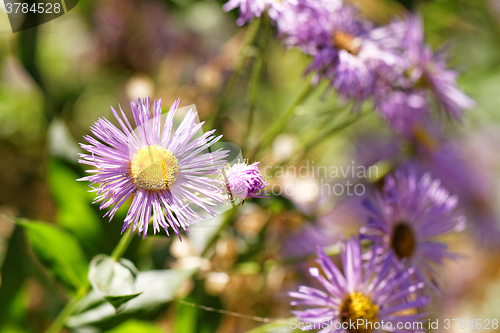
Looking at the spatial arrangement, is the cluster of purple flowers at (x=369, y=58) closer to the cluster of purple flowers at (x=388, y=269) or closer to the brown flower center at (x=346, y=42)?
the brown flower center at (x=346, y=42)

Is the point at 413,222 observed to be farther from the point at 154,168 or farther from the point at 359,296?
the point at 154,168

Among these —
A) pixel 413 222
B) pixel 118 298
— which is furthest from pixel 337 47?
pixel 118 298

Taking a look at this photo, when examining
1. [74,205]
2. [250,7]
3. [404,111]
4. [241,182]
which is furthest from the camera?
[404,111]

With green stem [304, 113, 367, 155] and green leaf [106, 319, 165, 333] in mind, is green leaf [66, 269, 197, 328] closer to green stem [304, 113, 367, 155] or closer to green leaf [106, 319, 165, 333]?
green leaf [106, 319, 165, 333]

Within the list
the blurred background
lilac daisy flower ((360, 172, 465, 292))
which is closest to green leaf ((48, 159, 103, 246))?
the blurred background

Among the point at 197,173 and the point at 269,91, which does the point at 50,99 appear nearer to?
the point at 197,173

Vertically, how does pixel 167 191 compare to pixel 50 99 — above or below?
below

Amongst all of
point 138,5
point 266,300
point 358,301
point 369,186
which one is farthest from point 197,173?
point 138,5
